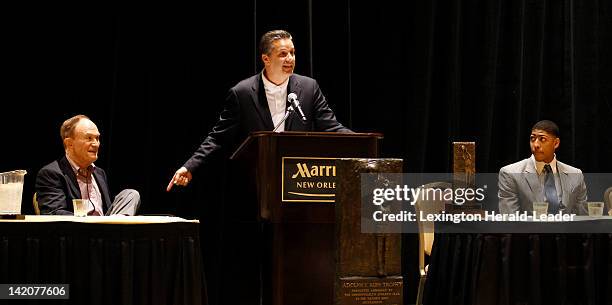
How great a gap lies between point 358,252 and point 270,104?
1.28 metres

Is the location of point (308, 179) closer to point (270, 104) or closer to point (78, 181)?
point (270, 104)

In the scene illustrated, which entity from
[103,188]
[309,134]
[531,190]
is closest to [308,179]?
[309,134]

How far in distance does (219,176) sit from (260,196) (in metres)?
1.57

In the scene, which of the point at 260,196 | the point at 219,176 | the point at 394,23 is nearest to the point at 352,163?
the point at 260,196

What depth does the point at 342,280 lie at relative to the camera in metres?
3.59

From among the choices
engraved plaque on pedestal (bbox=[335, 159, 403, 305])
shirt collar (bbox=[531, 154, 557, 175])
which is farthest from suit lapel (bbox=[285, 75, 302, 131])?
shirt collar (bbox=[531, 154, 557, 175])

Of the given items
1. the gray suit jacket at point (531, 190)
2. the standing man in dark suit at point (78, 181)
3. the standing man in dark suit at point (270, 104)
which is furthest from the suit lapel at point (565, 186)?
the standing man in dark suit at point (78, 181)

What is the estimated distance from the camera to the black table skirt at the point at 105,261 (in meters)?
3.14

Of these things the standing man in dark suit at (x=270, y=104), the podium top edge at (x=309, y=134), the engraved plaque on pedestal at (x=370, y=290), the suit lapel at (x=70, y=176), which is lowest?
the engraved plaque on pedestal at (x=370, y=290)

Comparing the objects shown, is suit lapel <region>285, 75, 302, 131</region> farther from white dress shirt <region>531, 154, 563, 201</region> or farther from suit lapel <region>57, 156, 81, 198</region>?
white dress shirt <region>531, 154, 563, 201</region>

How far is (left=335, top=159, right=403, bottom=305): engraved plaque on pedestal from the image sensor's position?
11.8ft

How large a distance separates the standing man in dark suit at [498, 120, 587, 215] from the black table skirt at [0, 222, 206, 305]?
7.28 feet

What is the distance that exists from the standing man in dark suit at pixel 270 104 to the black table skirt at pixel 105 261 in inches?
49.3

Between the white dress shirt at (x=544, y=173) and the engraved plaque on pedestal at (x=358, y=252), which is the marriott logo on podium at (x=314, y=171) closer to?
the engraved plaque on pedestal at (x=358, y=252)
